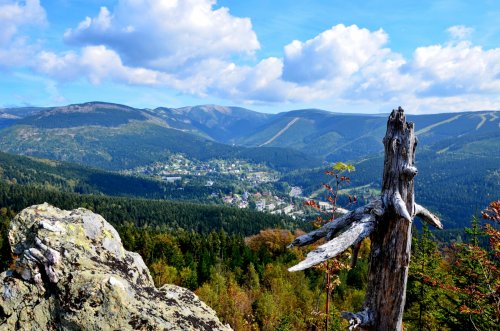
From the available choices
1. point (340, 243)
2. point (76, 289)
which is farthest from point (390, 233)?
point (76, 289)

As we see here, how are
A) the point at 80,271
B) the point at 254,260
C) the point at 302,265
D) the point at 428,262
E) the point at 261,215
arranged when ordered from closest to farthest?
1. the point at 302,265
2. the point at 80,271
3. the point at 428,262
4. the point at 254,260
5. the point at 261,215

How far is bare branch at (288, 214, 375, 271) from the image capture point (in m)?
4.49

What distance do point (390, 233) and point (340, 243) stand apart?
1.30 m

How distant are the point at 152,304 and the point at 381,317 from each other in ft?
16.5

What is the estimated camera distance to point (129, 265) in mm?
8992

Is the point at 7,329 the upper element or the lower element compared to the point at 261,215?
upper

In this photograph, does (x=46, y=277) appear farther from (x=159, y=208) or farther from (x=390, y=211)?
(x=159, y=208)

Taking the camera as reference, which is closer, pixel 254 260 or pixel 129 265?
pixel 129 265

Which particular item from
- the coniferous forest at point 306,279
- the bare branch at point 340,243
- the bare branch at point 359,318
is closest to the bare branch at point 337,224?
the bare branch at point 340,243

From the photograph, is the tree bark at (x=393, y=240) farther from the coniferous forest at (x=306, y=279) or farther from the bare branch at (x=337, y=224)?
the coniferous forest at (x=306, y=279)

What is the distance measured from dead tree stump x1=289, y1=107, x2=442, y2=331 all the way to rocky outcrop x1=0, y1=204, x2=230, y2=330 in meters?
4.23

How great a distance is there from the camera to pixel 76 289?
7512 mm

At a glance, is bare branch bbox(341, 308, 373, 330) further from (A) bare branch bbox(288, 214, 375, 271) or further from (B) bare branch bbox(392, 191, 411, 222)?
(B) bare branch bbox(392, 191, 411, 222)

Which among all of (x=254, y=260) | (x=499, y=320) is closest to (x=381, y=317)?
(x=499, y=320)
